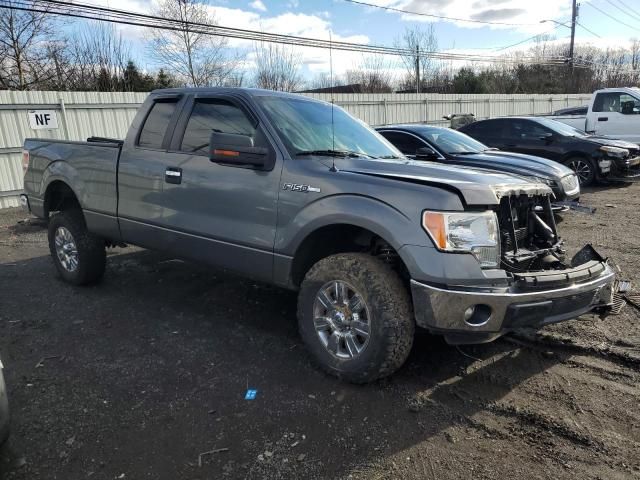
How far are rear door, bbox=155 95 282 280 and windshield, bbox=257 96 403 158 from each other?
17 cm

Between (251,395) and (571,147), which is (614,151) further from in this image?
(251,395)

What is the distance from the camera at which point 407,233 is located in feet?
9.48

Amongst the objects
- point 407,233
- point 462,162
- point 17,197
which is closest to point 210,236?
point 407,233

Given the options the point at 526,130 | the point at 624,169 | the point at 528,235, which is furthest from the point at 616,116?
the point at 528,235

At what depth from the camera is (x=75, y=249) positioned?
17.2 ft

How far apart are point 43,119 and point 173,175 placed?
29.6ft

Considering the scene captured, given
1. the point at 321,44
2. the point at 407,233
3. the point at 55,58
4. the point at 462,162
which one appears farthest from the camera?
the point at 55,58

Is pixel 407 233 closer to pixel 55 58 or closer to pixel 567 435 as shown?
pixel 567 435

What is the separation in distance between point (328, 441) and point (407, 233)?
1.26 m

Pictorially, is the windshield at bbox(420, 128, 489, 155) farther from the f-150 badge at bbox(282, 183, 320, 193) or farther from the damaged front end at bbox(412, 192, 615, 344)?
the f-150 badge at bbox(282, 183, 320, 193)

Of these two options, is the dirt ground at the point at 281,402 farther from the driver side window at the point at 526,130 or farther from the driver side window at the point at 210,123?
the driver side window at the point at 526,130

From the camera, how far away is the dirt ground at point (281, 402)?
2.55 meters

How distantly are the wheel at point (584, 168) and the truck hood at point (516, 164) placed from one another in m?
3.42

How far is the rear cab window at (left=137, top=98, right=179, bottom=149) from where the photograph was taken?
442 centimetres
